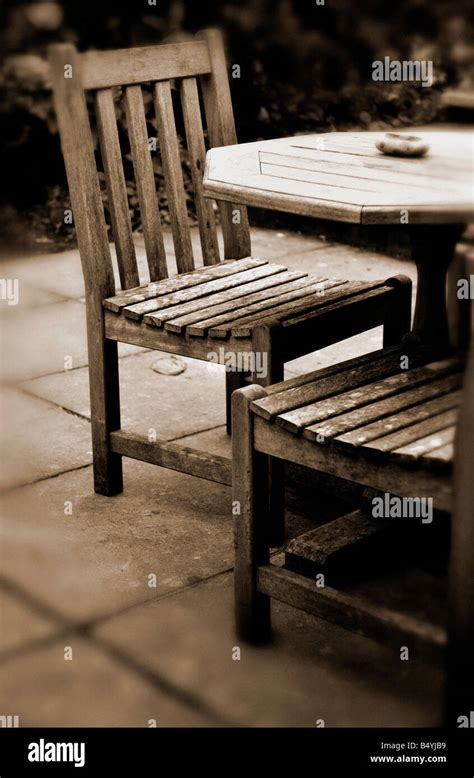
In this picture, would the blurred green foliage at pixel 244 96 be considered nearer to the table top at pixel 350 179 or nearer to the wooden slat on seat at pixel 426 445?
the table top at pixel 350 179

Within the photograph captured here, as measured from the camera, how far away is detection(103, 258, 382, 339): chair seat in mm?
2910

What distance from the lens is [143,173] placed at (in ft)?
10.6

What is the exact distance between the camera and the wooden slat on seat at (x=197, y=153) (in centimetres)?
338

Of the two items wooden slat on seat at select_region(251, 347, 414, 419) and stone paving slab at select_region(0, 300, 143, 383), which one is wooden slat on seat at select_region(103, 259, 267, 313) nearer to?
wooden slat on seat at select_region(251, 347, 414, 419)

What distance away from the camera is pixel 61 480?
11.1ft

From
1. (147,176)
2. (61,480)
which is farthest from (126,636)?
(147,176)

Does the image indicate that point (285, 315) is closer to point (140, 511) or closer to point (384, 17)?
point (140, 511)

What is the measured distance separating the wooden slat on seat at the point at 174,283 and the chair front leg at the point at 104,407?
110 mm

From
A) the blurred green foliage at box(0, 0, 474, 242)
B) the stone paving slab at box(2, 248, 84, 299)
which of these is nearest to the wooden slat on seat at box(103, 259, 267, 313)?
the blurred green foliage at box(0, 0, 474, 242)

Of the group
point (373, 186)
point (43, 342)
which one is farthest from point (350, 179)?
point (43, 342)

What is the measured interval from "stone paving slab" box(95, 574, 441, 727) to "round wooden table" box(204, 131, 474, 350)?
0.82 meters

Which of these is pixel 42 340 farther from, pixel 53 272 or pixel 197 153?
pixel 197 153

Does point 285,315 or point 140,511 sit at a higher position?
point 285,315
